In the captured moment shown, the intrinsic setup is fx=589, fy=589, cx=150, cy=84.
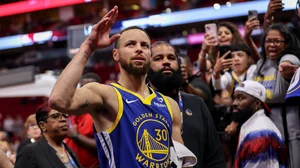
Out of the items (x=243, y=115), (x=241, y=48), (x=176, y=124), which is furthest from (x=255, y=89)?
(x=176, y=124)

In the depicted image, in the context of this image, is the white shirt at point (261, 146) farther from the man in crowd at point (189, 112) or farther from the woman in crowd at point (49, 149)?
the woman in crowd at point (49, 149)

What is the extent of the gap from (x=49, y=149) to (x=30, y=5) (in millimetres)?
11305

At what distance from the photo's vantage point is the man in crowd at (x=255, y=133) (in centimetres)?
→ 490

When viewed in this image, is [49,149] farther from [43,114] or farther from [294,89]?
[294,89]

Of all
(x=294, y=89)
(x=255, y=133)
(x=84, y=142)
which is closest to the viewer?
(x=294, y=89)

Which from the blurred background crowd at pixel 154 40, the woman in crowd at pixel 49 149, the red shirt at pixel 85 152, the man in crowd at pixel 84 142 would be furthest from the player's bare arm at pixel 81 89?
the red shirt at pixel 85 152

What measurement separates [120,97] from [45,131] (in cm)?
196

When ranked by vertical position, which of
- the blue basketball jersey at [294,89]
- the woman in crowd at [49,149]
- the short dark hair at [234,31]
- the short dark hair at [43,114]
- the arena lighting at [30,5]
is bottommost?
the woman in crowd at [49,149]

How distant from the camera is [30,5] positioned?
1583 centimetres

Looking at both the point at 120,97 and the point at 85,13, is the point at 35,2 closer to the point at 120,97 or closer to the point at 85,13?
the point at 85,13

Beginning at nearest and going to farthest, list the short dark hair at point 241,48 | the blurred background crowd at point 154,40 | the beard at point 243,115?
the beard at point 243,115 → the blurred background crowd at point 154,40 → the short dark hair at point 241,48

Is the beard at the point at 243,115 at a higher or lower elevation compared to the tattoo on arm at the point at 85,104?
lower

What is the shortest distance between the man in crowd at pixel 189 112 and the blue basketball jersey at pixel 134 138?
847 mm

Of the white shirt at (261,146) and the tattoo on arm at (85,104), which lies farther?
the white shirt at (261,146)
